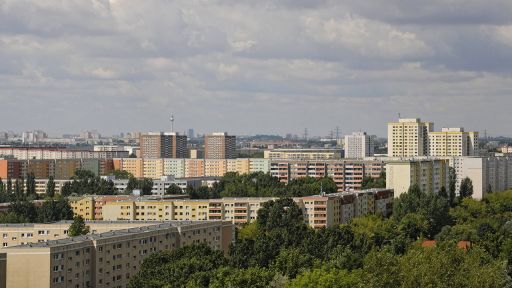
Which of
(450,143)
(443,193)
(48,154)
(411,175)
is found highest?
(450,143)

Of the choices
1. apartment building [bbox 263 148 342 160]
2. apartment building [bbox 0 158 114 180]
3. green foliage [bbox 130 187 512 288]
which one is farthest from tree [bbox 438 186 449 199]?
apartment building [bbox 263 148 342 160]

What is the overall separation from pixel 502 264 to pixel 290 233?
8658 millimetres

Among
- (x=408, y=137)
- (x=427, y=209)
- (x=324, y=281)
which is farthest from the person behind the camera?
(x=408, y=137)

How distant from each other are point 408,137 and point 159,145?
33.0m

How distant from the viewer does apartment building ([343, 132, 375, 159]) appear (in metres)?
117

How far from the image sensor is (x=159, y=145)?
108 meters

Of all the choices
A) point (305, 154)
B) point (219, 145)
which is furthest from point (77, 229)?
point (219, 145)

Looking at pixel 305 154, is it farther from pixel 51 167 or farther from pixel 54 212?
pixel 54 212

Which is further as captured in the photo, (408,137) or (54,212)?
(408,137)

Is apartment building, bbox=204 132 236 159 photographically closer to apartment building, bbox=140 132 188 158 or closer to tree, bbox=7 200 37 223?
apartment building, bbox=140 132 188 158

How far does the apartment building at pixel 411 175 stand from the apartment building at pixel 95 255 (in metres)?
24.4

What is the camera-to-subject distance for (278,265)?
27.9 metres

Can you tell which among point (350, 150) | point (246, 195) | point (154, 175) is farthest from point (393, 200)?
point (350, 150)

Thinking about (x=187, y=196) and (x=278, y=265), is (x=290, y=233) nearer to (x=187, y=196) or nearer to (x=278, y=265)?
(x=278, y=265)
